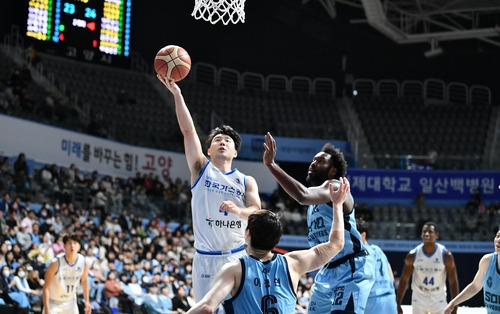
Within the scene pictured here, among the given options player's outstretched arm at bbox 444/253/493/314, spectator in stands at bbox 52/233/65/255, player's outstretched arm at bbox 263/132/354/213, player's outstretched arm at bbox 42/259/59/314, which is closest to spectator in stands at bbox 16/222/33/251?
spectator in stands at bbox 52/233/65/255

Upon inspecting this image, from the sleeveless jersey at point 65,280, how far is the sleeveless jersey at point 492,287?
5.62m

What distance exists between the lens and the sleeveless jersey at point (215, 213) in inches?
282

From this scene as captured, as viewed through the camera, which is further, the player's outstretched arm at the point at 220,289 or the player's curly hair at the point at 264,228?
the player's curly hair at the point at 264,228

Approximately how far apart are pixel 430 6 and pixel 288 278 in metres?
28.3

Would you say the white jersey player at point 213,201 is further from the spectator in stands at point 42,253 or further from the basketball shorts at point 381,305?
the spectator in stands at point 42,253

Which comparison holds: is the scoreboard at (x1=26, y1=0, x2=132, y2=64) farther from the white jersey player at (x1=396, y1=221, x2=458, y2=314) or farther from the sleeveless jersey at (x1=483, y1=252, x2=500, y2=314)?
the sleeveless jersey at (x1=483, y1=252, x2=500, y2=314)

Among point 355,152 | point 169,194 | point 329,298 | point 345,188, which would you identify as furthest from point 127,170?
point 345,188

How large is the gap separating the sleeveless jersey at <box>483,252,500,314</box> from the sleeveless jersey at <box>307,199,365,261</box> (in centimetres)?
144

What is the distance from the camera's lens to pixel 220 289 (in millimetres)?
4973

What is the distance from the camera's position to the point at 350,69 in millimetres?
33625

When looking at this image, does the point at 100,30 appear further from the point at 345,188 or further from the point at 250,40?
the point at 345,188

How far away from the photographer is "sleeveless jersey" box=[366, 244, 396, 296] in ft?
28.1

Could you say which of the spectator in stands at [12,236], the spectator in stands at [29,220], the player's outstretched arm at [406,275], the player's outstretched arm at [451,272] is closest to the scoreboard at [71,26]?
the spectator in stands at [29,220]

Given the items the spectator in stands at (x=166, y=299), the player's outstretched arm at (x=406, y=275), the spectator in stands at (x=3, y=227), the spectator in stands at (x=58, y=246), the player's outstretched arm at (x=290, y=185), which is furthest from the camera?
the spectator in stands at (x=166, y=299)
